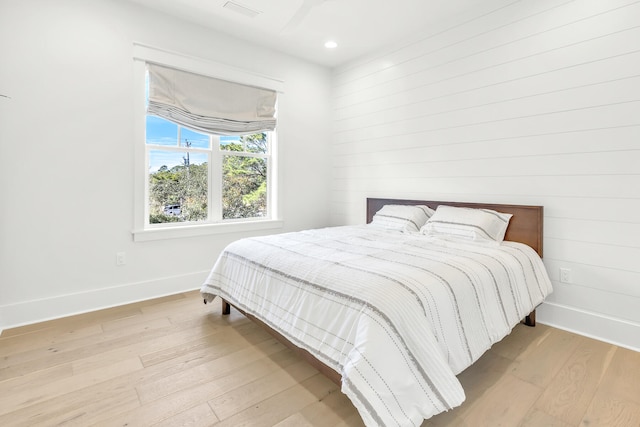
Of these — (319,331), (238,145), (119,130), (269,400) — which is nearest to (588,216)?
(319,331)

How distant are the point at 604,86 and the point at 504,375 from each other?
6.95ft

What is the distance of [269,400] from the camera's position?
5.31 ft

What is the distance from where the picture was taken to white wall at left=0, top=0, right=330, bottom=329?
243 centimetres

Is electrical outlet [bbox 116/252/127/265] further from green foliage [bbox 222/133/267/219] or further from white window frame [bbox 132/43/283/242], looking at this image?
green foliage [bbox 222/133/267/219]

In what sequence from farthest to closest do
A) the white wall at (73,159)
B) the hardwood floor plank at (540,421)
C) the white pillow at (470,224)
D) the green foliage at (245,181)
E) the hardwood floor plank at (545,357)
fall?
the green foliage at (245,181)
the white pillow at (470,224)
the white wall at (73,159)
the hardwood floor plank at (545,357)
the hardwood floor plank at (540,421)

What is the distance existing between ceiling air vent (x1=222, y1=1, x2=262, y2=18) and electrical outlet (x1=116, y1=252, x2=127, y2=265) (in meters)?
2.46

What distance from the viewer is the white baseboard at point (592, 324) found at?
2160 millimetres

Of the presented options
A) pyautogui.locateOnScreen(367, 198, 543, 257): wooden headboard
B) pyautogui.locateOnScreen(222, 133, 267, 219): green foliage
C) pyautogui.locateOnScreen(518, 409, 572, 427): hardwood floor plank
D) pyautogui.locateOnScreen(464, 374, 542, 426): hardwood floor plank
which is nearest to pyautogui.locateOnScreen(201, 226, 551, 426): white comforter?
pyautogui.locateOnScreen(367, 198, 543, 257): wooden headboard

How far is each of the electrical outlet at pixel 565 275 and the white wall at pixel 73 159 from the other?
3381 millimetres

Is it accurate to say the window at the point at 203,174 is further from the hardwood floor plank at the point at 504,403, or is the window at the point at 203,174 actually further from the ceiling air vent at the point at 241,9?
the hardwood floor plank at the point at 504,403

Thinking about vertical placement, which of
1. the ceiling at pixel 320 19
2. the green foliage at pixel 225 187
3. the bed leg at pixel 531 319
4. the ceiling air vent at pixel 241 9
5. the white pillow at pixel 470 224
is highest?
the ceiling at pixel 320 19

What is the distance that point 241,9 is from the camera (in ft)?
9.61

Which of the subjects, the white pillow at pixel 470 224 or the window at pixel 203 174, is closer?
the white pillow at pixel 470 224

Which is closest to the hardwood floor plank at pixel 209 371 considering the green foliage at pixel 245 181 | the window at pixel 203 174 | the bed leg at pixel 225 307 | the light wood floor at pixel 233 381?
the light wood floor at pixel 233 381
